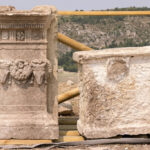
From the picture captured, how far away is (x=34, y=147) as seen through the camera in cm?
532

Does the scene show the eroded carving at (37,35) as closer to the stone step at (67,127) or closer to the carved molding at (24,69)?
the carved molding at (24,69)

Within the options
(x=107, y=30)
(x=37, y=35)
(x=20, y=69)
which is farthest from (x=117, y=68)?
(x=107, y=30)

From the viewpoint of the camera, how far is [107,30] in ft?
89.2

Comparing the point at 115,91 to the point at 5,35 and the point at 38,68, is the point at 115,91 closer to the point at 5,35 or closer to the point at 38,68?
the point at 38,68

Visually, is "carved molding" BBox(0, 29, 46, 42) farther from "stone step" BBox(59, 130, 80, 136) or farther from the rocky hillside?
the rocky hillside

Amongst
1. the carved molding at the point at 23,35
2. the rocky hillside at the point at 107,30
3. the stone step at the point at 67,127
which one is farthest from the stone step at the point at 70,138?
the rocky hillside at the point at 107,30

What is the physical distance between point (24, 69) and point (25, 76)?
0.27 ft

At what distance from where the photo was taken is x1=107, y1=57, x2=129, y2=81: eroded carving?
549 cm

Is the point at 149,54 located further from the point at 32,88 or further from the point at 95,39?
the point at 95,39

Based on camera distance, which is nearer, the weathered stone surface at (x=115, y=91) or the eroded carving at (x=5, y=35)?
the weathered stone surface at (x=115, y=91)

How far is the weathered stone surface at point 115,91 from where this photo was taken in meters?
5.52

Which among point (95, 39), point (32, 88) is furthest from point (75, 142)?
point (95, 39)

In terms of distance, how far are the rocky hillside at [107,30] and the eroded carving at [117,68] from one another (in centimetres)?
1965

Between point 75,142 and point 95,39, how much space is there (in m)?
21.7
